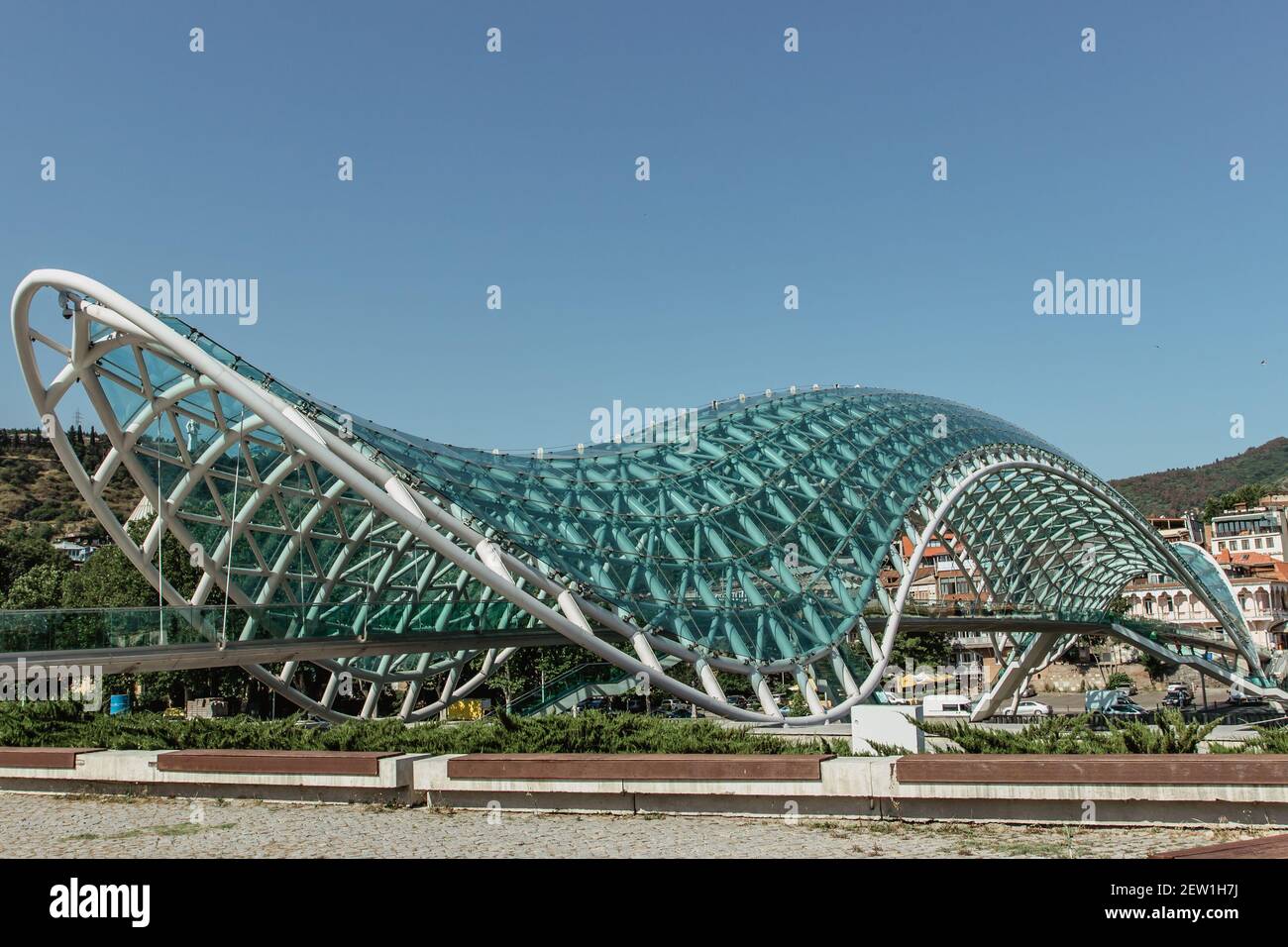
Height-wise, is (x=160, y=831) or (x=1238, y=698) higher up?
(x=160, y=831)

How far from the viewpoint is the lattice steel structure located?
93.7 feet

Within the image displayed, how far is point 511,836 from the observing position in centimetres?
1394

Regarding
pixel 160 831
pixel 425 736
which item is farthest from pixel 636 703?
pixel 160 831

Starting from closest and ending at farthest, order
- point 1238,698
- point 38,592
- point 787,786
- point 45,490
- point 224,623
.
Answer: point 787,786 → point 224,623 → point 38,592 → point 1238,698 → point 45,490

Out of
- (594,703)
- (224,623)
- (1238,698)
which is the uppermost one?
(224,623)

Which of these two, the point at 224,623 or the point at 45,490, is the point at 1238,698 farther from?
the point at 45,490

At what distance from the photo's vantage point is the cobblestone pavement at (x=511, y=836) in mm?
12773

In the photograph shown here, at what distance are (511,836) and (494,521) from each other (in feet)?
52.6

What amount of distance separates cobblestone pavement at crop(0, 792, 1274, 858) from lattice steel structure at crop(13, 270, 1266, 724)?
1173 centimetres

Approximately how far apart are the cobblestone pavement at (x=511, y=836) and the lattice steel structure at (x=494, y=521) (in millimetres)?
11729

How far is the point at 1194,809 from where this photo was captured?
13.3 metres

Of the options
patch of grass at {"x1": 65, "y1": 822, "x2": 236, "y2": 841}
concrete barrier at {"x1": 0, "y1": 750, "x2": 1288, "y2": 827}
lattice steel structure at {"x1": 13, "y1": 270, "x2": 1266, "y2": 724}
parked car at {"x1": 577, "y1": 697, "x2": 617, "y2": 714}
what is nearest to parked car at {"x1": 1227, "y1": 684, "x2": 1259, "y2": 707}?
lattice steel structure at {"x1": 13, "y1": 270, "x2": 1266, "y2": 724}

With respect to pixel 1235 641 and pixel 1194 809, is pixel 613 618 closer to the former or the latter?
pixel 1194 809
